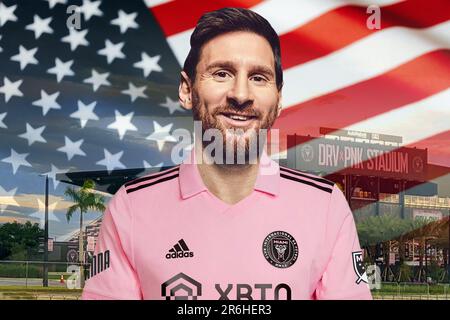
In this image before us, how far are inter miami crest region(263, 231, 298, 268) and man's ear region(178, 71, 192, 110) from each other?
758 mm

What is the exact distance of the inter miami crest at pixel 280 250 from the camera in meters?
2.90

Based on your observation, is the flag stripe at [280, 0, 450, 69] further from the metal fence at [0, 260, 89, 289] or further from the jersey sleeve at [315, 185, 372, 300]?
the metal fence at [0, 260, 89, 289]

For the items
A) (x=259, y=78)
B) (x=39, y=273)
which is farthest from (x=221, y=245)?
(x=39, y=273)

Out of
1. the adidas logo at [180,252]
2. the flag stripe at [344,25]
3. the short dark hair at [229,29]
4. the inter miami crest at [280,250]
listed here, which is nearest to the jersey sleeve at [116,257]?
the adidas logo at [180,252]

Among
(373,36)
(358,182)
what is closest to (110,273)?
(358,182)

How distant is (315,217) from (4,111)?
5.49 ft

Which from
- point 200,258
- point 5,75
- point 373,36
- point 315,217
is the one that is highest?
point 373,36

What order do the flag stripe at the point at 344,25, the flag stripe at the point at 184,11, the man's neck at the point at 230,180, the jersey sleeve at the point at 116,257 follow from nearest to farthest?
the jersey sleeve at the point at 116,257 → the man's neck at the point at 230,180 → the flag stripe at the point at 184,11 → the flag stripe at the point at 344,25

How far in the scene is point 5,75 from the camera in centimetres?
313

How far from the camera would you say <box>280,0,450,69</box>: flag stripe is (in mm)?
3318

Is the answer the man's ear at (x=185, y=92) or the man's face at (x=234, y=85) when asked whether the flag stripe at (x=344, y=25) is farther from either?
the man's ear at (x=185, y=92)

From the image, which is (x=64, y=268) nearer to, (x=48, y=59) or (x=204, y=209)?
Answer: (x=204, y=209)

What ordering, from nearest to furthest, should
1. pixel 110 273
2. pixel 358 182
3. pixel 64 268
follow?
pixel 110 273 < pixel 64 268 < pixel 358 182

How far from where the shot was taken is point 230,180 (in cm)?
297
